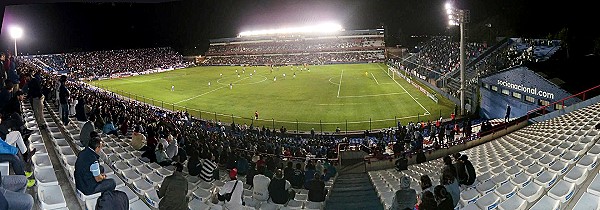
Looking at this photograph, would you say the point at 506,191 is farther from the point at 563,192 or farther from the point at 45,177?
the point at 45,177

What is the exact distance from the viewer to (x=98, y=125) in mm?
14891

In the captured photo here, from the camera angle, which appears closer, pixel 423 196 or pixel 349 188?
pixel 423 196

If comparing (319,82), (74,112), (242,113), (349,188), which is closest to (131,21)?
(319,82)

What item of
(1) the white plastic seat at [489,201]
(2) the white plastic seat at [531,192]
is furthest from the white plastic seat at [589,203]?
(1) the white plastic seat at [489,201]

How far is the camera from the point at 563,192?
686cm

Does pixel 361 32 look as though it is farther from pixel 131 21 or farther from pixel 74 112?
pixel 74 112

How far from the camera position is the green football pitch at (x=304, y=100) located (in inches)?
1336

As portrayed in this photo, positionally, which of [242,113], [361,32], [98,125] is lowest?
[242,113]

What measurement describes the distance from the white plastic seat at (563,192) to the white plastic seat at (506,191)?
32.7 inches

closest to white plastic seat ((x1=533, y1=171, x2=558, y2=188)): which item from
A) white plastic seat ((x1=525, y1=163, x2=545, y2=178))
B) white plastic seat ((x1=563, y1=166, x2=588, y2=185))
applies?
white plastic seat ((x1=563, y1=166, x2=588, y2=185))

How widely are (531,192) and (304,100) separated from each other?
36253 millimetres

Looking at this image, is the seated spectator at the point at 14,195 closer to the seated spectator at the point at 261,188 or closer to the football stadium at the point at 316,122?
the football stadium at the point at 316,122

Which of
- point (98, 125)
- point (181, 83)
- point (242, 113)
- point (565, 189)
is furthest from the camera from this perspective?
point (181, 83)

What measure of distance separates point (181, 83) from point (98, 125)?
48.4 metres
